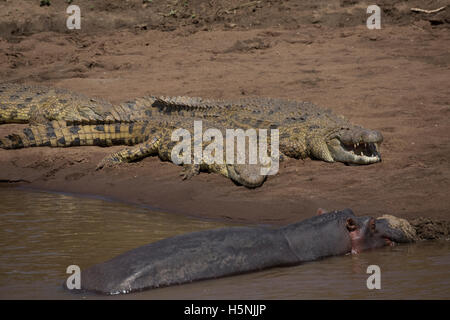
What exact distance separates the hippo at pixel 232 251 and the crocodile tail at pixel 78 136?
4.42 m

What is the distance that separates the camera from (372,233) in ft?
18.8

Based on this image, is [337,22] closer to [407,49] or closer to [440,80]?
[407,49]

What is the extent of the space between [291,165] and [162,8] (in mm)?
8086

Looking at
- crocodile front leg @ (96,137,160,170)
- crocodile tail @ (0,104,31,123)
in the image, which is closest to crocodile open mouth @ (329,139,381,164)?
crocodile front leg @ (96,137,160,170)

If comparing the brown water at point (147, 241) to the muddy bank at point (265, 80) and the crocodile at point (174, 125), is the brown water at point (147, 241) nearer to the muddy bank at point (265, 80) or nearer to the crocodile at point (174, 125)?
the muddy bank at point (265, 80)

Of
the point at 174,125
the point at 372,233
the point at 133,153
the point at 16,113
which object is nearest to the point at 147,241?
the point at 372,233

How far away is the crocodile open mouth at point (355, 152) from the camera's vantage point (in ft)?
26.1

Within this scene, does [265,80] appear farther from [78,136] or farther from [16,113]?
[16,113]

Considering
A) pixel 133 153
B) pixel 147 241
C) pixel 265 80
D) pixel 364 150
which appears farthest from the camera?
pixel 265 80

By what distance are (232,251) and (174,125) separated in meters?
4.25

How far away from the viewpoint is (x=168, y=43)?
13773mm

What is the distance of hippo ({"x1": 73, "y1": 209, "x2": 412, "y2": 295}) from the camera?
4867 mm

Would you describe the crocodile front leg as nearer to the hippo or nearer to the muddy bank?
the muddy bank

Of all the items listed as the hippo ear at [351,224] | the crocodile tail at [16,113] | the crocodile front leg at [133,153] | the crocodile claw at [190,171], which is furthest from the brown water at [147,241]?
the crocodile tail at [16,113]
